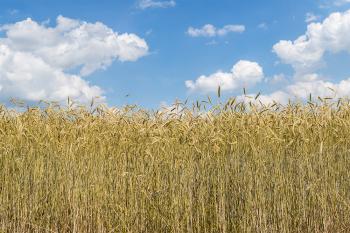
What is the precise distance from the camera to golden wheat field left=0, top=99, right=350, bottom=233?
16.5 feet

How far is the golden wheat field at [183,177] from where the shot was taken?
504cm

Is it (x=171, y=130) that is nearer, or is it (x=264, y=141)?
(x=264, y=141)

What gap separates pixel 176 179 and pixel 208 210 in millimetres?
468

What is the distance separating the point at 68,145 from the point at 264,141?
2.26m

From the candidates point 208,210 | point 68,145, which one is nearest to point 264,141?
point 208,210

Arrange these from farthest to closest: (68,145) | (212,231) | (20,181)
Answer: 1. (68,145)
2. (20,181)
3. (212,231)

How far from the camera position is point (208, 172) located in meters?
5.07

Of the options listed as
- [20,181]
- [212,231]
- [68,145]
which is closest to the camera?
[212,231]

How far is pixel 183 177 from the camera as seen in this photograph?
5.03 m

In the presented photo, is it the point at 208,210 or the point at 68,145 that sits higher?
the point at 68,145

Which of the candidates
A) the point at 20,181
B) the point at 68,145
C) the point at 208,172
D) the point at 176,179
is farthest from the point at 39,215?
the point at 208,172

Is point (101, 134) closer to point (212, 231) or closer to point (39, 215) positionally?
point (39, 215)

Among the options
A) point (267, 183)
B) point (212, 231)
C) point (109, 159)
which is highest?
point (109, 159)

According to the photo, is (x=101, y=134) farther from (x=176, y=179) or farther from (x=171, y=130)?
(x=176, y=179)
